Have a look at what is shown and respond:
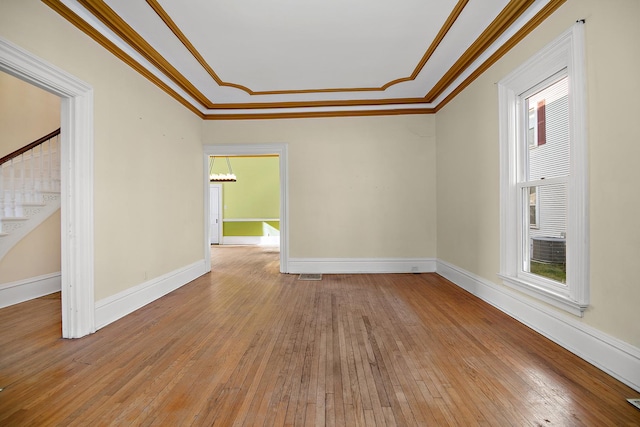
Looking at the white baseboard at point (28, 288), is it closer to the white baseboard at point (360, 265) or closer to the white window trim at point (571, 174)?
the white baseboard at point (360, 265)

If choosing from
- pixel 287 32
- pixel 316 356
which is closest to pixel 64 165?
pixel 287 32

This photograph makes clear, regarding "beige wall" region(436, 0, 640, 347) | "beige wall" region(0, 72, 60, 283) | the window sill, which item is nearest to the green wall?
"beige wall" region(0, 72, 60, 283)

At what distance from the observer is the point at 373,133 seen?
529cm

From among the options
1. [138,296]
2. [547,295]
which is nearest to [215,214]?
[138,296]

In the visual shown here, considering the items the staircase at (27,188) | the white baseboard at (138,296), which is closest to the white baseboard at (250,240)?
the white baseboard at (138,296)

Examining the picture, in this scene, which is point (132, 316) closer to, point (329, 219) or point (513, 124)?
point (329, 219)

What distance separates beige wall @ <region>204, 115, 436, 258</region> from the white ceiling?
0.46 meters

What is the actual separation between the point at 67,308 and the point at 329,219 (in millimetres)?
3672

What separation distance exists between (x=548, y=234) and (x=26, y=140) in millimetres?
6524

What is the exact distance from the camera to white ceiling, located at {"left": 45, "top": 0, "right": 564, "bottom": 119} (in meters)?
2.80

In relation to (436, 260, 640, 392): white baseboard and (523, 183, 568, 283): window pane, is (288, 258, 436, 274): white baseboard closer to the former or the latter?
(436, 260, 640, 392): white baseboard

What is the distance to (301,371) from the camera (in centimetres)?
208

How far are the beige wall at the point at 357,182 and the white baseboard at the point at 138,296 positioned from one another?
72.1 inches

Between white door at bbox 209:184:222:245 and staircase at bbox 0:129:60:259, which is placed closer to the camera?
staircase at bbox 0:129:60:259
